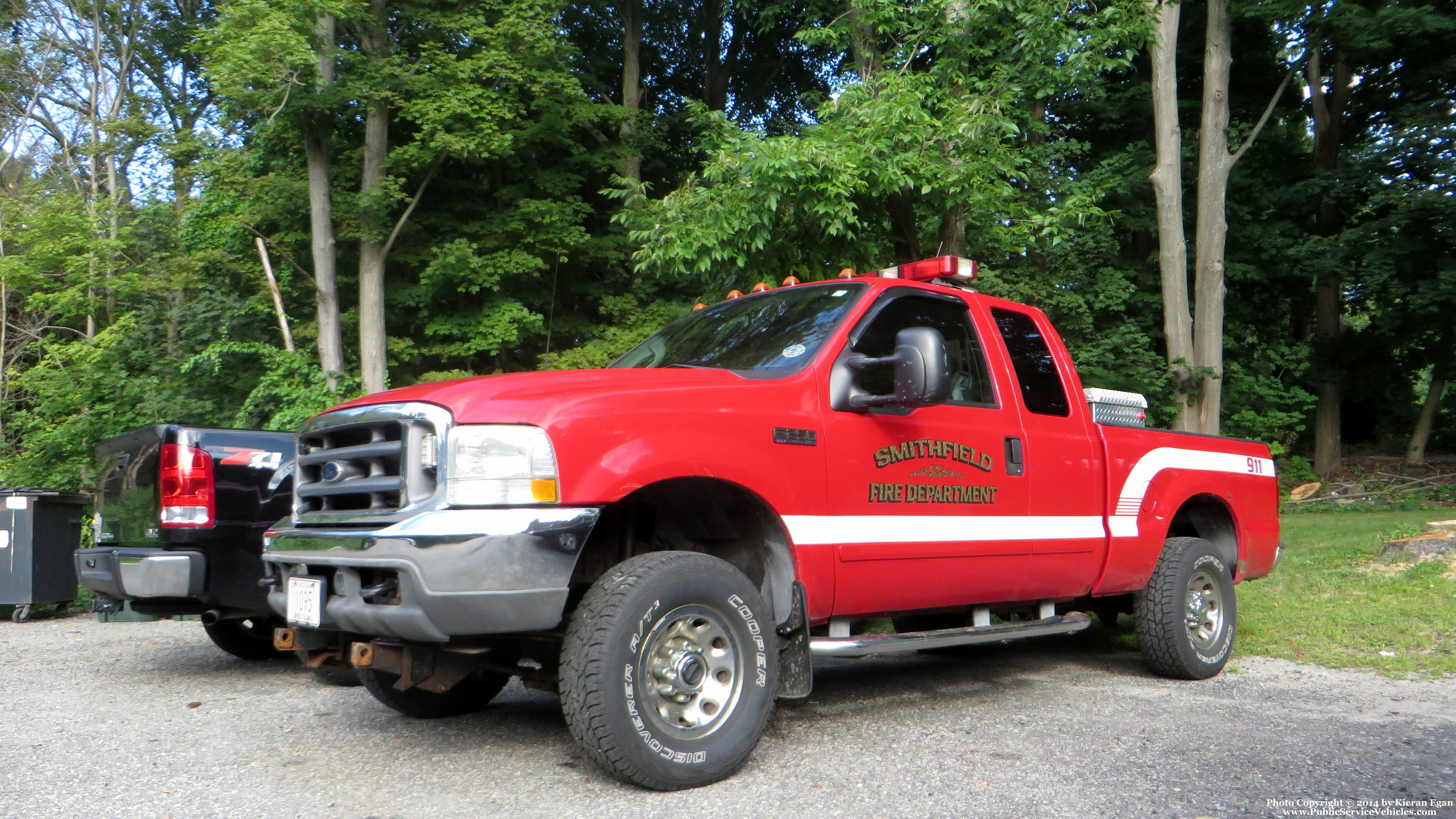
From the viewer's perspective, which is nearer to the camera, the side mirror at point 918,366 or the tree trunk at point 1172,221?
the side mirror at point 918,366

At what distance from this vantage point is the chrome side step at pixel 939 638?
14.0 feet

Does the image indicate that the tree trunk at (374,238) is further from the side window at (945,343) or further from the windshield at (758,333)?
the side window at (945,343)

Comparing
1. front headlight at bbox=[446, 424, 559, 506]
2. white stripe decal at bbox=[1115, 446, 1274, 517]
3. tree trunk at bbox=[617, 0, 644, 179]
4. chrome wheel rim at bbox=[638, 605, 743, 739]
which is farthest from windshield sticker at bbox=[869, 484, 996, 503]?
tree trunk at bbox=[617, 0, 644, 179]

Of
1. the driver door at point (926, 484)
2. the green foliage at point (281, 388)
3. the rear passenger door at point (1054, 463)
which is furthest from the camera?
the green foliage at point (281, 388)

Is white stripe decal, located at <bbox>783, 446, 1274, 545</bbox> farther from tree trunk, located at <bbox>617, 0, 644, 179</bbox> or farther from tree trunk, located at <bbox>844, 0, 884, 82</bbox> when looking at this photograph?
tree trunk, located at <bbox>617, 0, 644, 179</bbox>

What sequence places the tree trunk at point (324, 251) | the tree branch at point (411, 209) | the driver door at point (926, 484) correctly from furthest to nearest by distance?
the tree branch at point (411, 209)
the tree trunk at point (324, 251)
the driver door at point (926, 484)

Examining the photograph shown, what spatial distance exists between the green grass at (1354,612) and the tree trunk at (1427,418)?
11.9 m

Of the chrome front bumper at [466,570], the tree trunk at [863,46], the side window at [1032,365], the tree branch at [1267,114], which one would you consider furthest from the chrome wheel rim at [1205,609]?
the tree branch at [1267,114]

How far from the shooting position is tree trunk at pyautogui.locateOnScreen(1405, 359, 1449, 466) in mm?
21781

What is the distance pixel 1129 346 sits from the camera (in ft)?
58.8

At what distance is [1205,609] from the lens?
6.26 metres

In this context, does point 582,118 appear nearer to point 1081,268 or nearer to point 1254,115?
point 1081,268

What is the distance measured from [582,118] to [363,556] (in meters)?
15.1

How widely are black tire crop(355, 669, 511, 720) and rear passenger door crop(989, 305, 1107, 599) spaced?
2725 millimetres
